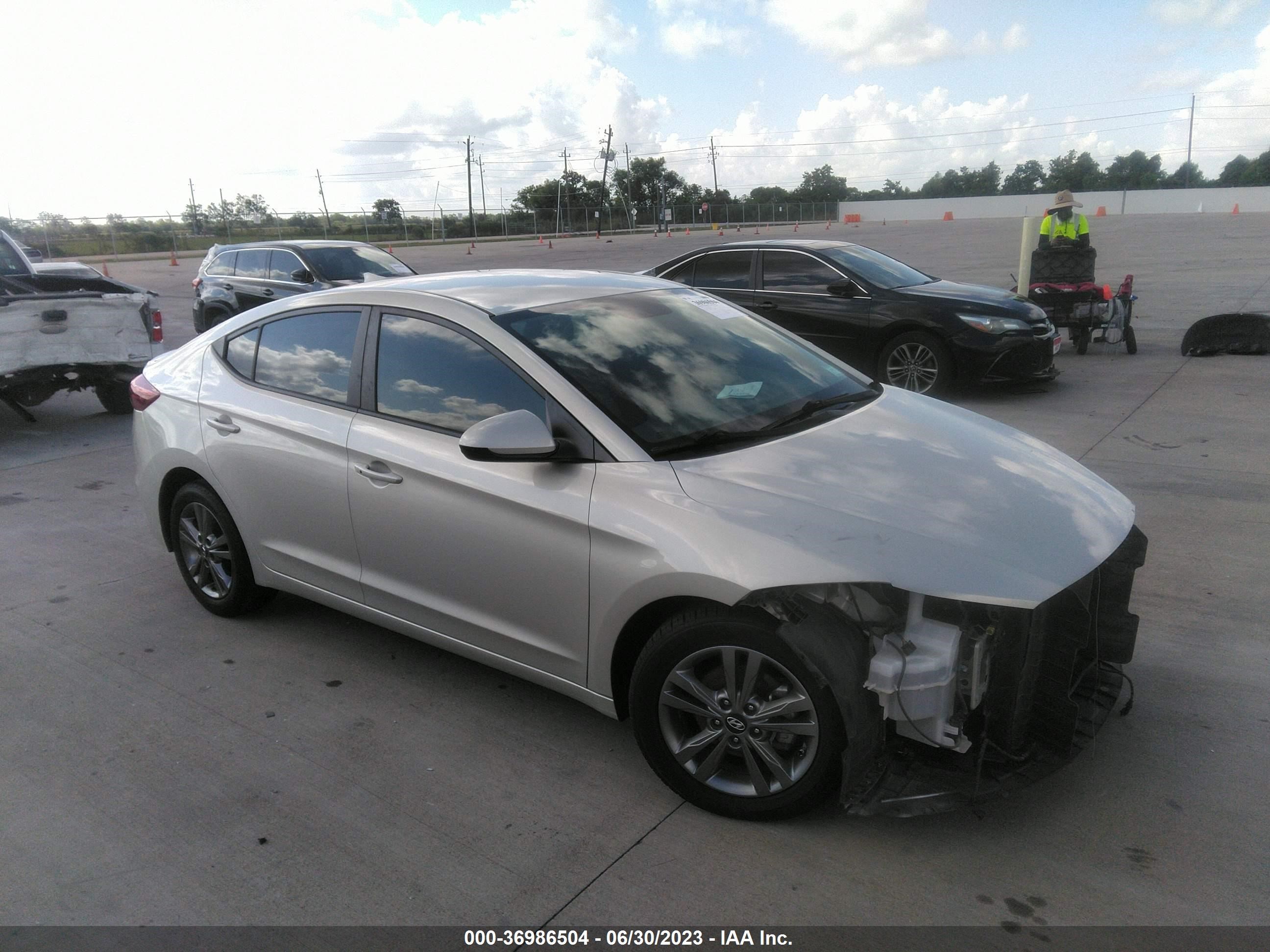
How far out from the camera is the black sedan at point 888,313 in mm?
9219

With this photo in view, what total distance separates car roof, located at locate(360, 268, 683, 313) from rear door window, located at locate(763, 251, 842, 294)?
17.8 ft

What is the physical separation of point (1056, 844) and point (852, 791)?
2.25 ft

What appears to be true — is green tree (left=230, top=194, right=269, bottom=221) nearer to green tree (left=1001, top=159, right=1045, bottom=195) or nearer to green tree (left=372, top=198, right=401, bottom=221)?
green tree (left=372, top=198, right=401, bottom=221)

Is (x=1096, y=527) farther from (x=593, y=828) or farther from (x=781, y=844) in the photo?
(x=593, y=828)

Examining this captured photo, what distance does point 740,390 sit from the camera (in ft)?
12.5

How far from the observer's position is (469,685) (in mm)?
4109

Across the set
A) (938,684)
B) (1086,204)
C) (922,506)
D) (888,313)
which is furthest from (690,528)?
(1086,204)

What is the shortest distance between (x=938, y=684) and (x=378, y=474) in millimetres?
2204

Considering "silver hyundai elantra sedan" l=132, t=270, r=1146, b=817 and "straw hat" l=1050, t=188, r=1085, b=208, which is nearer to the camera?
"silver hyundai elantra sedan" l=132, t=270, r=1146, b=817

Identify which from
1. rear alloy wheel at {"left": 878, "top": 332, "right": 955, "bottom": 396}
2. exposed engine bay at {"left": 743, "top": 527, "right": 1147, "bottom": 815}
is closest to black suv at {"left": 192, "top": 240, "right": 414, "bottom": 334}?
rear alloy wheel at {"left": 878, "top": 332, "right": 955, "bottom": 396}

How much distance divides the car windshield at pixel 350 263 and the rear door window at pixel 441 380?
9.73m

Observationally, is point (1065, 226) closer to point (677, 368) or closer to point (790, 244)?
point (790, 244)

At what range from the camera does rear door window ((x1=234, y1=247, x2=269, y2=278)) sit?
1388cm

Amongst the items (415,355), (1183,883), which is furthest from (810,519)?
(415,355)
